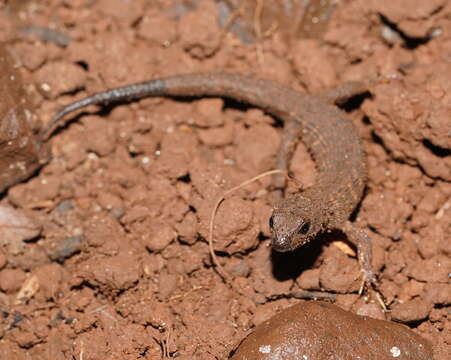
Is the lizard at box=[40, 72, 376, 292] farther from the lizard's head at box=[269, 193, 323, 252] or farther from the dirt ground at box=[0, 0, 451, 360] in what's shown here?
the dirt ground at box=[0, 0, 451, 360]

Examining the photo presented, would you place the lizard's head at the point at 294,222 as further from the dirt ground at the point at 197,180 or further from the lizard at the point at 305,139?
the dirt ground at the point at 197,180

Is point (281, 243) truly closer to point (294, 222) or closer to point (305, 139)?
point (294, 222)

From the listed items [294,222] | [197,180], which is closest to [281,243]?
[294,222]

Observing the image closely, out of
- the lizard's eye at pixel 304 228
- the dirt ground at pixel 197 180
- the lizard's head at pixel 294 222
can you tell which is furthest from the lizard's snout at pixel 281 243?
the dirt ground at pixel 197 180

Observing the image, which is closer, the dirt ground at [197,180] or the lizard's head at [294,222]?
the lizard's head at [294,222]

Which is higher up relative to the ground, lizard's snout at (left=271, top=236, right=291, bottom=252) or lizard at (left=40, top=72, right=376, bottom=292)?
lizard at (left=40, top=72, right=376, bottom=292)

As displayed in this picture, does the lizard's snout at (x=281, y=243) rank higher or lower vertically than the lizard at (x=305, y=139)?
lower

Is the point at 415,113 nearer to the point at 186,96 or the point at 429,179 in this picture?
the point at 429,179

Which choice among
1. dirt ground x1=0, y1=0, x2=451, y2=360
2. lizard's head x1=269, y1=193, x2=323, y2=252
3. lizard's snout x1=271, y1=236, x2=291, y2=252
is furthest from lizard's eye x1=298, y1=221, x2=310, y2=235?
dirt ground x1=0, y1=0, x2=451, y2=360
